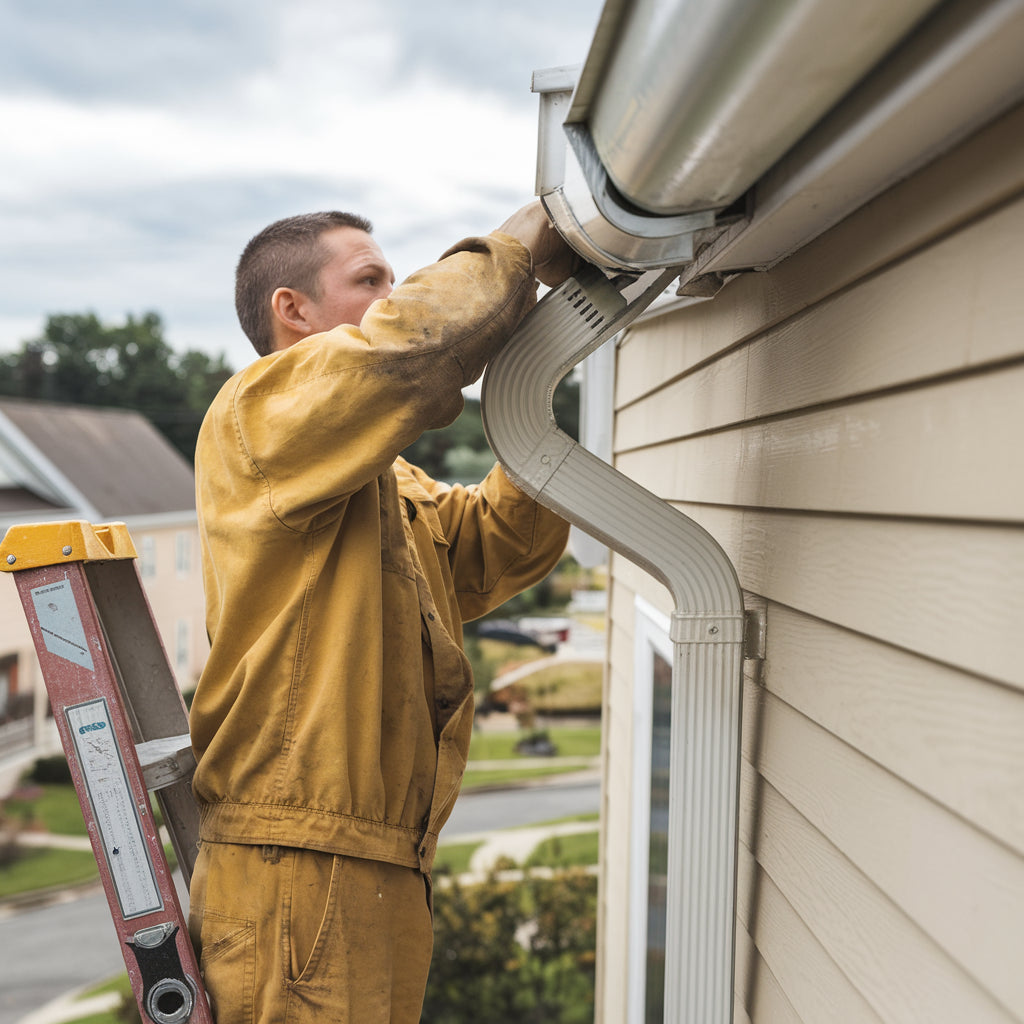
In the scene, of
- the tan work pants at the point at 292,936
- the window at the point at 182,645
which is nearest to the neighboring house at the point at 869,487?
the tan work pants at the point at 292,936

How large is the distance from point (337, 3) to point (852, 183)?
3410 cm

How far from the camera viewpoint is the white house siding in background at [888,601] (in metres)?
0.96

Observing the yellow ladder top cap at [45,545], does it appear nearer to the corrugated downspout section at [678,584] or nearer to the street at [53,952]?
the corrugated downspout section at [678,584]

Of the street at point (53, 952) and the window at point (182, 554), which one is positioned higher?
the window at point (182, 554)

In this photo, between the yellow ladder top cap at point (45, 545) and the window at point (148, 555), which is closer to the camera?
the yellow ladder top cap at point (45, 545)

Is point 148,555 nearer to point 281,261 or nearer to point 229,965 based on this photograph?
point 281,261

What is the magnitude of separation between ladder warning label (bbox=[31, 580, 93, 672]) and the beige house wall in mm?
13081

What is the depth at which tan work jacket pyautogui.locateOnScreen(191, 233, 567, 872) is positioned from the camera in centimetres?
161

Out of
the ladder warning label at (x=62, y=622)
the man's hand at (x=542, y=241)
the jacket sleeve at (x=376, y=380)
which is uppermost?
the man's hand at (x=542, y=241)

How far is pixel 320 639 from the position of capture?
1.80 meters

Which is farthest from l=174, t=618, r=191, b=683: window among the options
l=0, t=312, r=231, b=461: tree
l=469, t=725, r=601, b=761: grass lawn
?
l=0, t=312, r=231, b=461: tree

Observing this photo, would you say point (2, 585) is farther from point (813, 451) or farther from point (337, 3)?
point (337, 3)

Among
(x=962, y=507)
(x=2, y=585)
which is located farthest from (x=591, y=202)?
(x=2, y=585)

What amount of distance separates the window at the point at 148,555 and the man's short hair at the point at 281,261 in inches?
612
